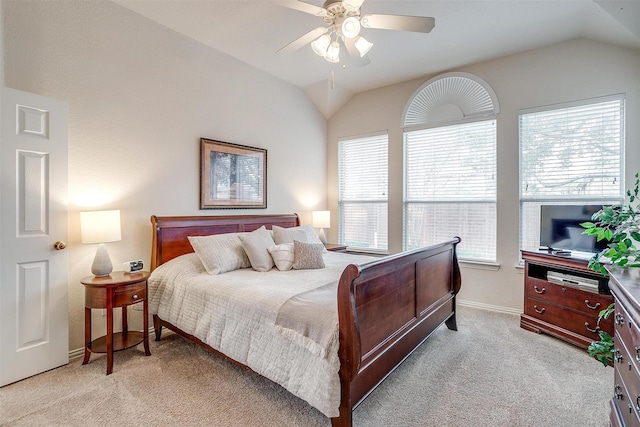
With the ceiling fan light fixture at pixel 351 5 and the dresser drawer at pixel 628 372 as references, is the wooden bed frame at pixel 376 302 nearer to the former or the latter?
the dresser drawer at pixel 628 372

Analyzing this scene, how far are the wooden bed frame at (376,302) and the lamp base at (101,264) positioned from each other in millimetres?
477

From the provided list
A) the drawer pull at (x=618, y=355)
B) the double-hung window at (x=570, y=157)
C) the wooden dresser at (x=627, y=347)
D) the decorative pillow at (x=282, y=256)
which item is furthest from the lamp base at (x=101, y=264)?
the double-hung window at (x=570, y=157)

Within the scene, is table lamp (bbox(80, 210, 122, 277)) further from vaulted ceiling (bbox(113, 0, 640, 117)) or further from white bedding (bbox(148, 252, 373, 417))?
vaulted ceiling (bbox(113, 0, 640, 117))

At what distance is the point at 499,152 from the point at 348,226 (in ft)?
7.97

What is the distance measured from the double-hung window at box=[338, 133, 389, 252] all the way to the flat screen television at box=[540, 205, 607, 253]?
204cm

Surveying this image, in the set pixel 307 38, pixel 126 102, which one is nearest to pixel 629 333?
pixel 307 38

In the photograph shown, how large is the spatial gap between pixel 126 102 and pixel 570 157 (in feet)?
15.2

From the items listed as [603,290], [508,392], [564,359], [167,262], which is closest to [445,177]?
[603,290]

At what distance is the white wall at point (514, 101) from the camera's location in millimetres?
3070

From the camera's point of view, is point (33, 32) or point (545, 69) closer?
point (33, 32)

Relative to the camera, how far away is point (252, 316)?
203 cm

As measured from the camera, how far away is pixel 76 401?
79.7 inches

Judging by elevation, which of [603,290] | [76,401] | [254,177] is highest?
[254,177]

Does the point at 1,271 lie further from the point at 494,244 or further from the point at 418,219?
the point at 494,244
